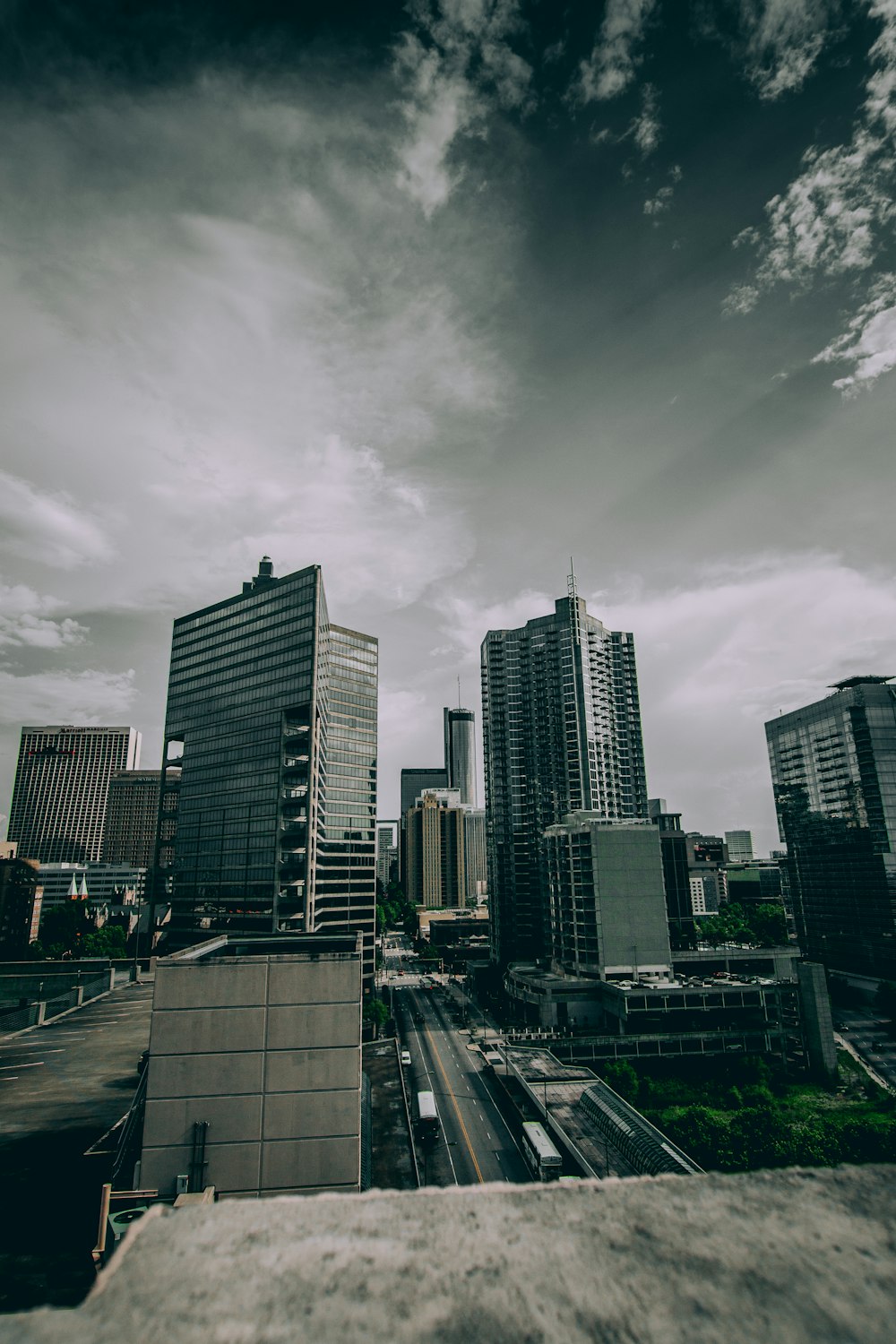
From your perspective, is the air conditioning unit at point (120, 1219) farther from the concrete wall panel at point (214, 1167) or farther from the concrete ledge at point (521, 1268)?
the concrete ledge at point (521, 1268)

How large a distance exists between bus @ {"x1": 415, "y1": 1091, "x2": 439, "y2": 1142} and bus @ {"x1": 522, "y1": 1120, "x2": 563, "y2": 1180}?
266 inches

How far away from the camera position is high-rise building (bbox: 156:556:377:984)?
9994 centimetres

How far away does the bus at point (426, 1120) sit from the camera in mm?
48938

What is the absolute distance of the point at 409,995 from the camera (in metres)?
111

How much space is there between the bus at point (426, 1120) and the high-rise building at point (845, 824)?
321 ft

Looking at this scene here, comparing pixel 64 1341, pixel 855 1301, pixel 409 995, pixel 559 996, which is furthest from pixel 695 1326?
pixel 409 995

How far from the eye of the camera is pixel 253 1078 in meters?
23.8

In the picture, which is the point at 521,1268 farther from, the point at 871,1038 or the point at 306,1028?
the point at 871,1038

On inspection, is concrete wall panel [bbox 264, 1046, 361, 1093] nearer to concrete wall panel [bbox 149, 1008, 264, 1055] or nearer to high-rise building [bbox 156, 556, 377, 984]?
concrete wall panel [bbox 149, 1008, 264, 1055]

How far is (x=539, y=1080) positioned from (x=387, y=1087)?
1443 centimetres

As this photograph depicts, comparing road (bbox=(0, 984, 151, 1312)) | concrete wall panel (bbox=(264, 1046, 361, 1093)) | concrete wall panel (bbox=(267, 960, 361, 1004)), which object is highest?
concrete wall panel (bbox=(267, 960, 361, 1004))

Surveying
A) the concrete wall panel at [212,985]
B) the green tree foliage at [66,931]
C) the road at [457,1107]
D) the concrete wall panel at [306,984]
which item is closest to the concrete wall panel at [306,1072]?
the concrete wall panel at [306,984]

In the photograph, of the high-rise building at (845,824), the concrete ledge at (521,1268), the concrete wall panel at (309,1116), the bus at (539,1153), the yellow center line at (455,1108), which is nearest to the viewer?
the concrete ledge at (521,1268)

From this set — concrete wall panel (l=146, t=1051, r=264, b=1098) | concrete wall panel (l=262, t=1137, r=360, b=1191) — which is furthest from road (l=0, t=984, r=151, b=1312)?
concrete wall panel (l=262, t=1137, r=360, b=1191)
